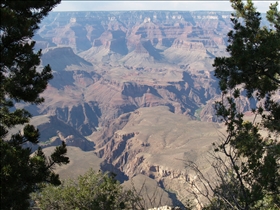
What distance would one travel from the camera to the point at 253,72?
11312 mm

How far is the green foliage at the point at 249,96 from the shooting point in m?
9.47

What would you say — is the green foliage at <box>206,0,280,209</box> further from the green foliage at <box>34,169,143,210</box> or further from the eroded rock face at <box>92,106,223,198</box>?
the eroded rock face at <box>92,106,223,198</box>

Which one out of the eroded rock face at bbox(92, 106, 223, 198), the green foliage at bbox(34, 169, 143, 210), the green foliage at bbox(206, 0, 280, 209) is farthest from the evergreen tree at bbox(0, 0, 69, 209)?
the eroded rock face at bbox(92, 106, 223, 198)

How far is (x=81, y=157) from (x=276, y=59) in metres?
85.8

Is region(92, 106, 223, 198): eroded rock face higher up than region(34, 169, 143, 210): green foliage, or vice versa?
region(92, 106, 223, 198): eroded rock face

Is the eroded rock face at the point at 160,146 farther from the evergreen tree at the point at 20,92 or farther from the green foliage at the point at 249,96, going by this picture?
the evergreen tree at the point at 20,92

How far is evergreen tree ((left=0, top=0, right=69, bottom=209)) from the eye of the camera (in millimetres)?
7367

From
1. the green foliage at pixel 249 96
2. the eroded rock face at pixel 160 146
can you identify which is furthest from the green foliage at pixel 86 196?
the eroded rock face at pixel 160 146

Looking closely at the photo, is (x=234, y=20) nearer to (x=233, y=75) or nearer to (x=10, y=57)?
(x=233, y=75)

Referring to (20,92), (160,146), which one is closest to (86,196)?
(20,92)

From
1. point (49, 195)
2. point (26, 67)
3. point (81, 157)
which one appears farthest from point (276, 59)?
point (81, 157)

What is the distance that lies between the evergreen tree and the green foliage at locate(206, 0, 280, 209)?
5800 millimetres

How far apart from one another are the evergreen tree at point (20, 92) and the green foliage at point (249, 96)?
5.80 meters

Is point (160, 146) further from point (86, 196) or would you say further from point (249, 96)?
point (249, 96)
